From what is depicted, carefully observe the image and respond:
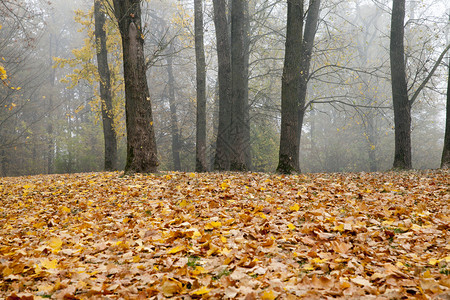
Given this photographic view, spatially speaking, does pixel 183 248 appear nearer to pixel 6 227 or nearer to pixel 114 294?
pixel 114 294

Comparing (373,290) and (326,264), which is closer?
(373,290)

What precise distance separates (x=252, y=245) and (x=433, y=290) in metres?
1.38

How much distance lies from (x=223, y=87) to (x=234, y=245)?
7644 millimetres

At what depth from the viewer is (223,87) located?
10062mm

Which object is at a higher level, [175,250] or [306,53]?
[306,53]

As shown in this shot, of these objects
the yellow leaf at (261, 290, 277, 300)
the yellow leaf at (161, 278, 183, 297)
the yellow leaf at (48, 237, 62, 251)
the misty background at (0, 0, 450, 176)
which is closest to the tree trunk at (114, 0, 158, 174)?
the yellow leaf at (48, 237, 62, 251)

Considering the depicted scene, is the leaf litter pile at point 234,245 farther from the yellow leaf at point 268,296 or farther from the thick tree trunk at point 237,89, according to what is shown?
the thick tree trunk at point 237,89

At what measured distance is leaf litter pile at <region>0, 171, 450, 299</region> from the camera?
6.90 ft

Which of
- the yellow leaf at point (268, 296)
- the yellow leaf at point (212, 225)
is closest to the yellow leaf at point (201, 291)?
the yellow leaf at point (268, 296)

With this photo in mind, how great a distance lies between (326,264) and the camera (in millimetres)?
2396

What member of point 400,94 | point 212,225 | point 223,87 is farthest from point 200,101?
point 212,225

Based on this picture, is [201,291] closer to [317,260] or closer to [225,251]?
[225,251]

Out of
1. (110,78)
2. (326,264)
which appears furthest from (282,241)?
(110,78)

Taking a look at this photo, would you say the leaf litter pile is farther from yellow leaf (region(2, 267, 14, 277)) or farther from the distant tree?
the distant tree
